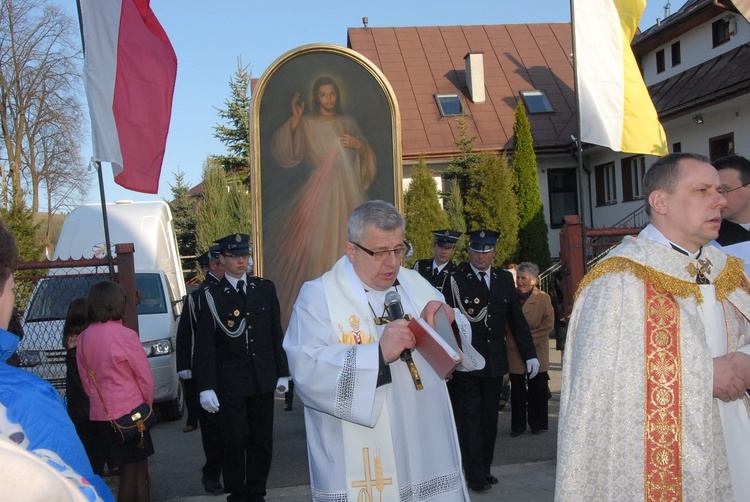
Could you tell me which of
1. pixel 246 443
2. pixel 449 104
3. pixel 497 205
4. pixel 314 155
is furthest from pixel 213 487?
pixel 449 104

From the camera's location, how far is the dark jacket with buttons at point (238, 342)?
247 inches

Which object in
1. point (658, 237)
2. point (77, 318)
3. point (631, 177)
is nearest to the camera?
point (658, 237)

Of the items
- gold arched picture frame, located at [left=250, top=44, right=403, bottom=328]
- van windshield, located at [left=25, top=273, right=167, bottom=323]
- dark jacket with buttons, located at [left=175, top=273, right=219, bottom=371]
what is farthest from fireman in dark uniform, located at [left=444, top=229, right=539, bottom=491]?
van windshield, located at [left=25, top=273, right=167, bottom=323]

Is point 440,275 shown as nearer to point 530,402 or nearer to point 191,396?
point 530,402

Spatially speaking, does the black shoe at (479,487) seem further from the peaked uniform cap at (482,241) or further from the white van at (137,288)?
the white van at (137,288)

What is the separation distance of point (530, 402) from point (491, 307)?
1957 millimetres

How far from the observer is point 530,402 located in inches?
341

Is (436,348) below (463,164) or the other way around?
below

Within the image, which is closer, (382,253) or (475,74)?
(382,253)

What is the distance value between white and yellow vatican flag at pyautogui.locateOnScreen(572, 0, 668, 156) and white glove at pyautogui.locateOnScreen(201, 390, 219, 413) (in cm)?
397

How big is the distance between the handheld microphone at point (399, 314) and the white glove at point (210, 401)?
2.89 metres

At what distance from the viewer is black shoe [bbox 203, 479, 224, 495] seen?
6.80 meters

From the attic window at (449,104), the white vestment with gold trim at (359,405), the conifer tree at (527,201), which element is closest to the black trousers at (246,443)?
the white vestment with gold trim at (359,405)

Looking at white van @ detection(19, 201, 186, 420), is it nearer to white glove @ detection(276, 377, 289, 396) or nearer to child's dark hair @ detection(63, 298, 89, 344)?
child's dark hair @ detection(63, 298, 89, 344)
